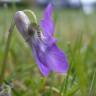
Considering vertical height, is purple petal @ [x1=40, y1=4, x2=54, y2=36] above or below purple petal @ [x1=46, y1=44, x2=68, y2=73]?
above

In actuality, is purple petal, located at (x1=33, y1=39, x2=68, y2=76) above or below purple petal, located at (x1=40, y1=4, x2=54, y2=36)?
below

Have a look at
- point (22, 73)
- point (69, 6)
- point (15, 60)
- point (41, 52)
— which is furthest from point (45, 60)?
point (69, 6)

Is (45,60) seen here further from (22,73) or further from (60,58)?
(22,73)

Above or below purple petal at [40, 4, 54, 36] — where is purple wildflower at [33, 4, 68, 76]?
below
